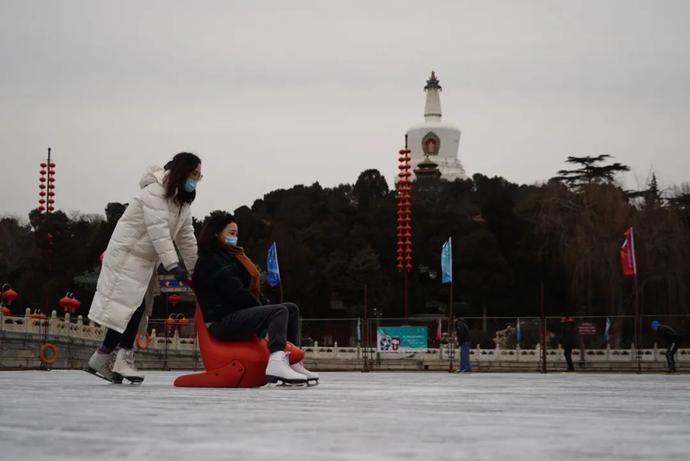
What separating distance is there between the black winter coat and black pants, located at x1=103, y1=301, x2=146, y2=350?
2.30ft

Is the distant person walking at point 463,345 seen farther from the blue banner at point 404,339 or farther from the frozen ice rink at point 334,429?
the frozen ice rink at point 334,429

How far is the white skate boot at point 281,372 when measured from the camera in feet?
25.8

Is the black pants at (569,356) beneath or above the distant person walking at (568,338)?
beneath

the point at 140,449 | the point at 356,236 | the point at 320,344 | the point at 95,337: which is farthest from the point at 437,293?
the point at 140,449

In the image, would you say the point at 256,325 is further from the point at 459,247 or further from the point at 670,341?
the point at 459,247

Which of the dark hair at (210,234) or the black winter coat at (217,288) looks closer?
the black winter coat at (217,288)

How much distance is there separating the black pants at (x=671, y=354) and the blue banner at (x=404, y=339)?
585cm

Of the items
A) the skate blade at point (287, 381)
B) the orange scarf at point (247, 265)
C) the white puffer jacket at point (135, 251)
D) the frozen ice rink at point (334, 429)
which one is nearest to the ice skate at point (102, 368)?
the white puffer jacket at point (135, 251)

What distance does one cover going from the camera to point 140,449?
3199mm

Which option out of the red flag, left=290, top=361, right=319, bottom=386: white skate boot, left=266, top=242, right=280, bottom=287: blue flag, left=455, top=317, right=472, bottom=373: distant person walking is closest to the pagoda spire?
left=266, top=242, right=280, bottom=287: blue flag

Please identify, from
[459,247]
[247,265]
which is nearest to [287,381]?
[247,265]

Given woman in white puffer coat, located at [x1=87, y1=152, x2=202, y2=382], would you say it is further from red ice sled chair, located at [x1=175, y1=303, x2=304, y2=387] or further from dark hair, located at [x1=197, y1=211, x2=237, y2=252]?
red ice sled chair, located at [x1=175, y1=303, x2=304, y2=387]

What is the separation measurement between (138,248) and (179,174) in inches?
25.5

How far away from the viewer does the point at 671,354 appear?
75.6ft
